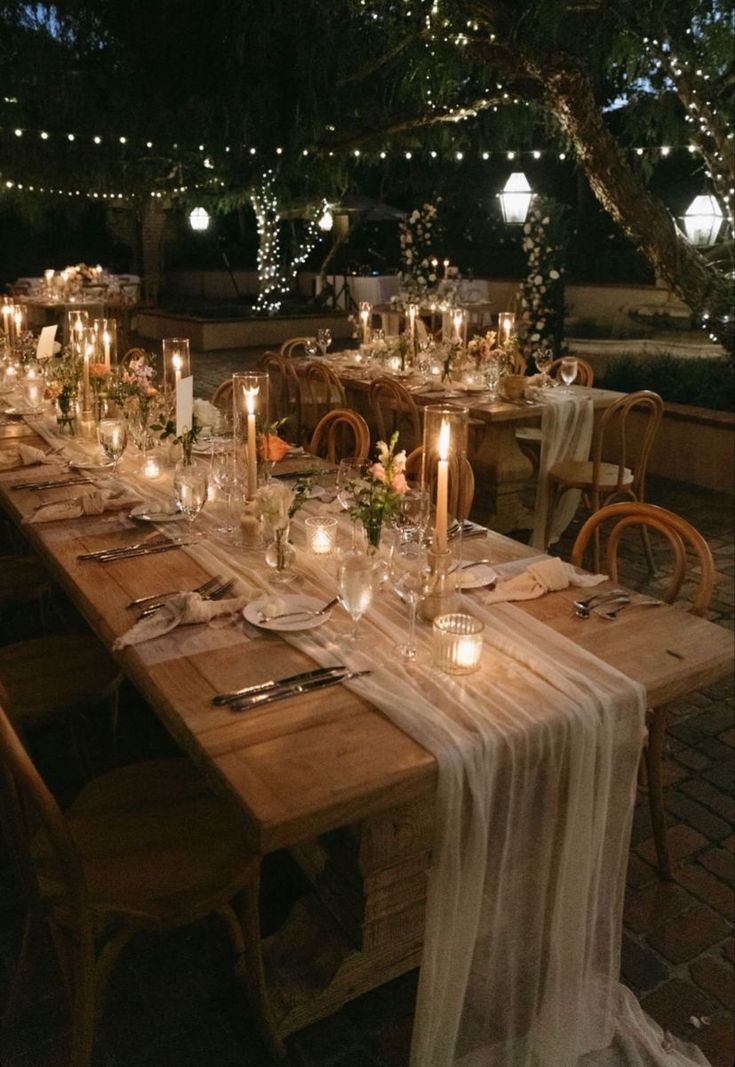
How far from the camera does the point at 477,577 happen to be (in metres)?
2.25

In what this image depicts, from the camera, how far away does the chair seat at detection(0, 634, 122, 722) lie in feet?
8.26

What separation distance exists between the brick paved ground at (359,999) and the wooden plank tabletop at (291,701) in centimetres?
86

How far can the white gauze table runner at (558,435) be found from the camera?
15.9 feet

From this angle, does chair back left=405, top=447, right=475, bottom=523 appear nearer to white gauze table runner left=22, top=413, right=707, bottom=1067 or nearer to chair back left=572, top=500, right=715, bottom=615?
chair back left=572, top=500, right=715, bottom=615

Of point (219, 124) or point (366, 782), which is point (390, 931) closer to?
point (366, 782)

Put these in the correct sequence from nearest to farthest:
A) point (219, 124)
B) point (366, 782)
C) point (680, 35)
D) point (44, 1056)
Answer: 1. point (366, 782)
2. point (44, 1056)
3. point (680, 35)
4. point (219, 124)

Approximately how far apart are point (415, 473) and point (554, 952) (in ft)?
6.85

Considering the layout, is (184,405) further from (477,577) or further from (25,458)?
(477,577)

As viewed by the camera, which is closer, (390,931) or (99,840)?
(99,840)

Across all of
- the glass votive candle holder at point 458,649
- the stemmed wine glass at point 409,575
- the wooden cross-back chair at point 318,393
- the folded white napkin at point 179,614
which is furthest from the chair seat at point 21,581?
the wooden cross-back chair at point 318,393

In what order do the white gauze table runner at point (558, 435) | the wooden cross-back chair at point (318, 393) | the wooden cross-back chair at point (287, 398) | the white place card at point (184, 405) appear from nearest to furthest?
the white place card at point (184, 405), the white gauze table runner at point (558, 435), the wooden cross-back chair at point (318, 393), the wooden cross-back chair at point (287, 398)

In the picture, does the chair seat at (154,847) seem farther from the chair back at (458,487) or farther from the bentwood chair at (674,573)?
the bentwood chair at (674,573)

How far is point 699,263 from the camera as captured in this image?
20.1 feet

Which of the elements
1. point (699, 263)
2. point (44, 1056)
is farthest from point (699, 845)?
point (699, 263)
